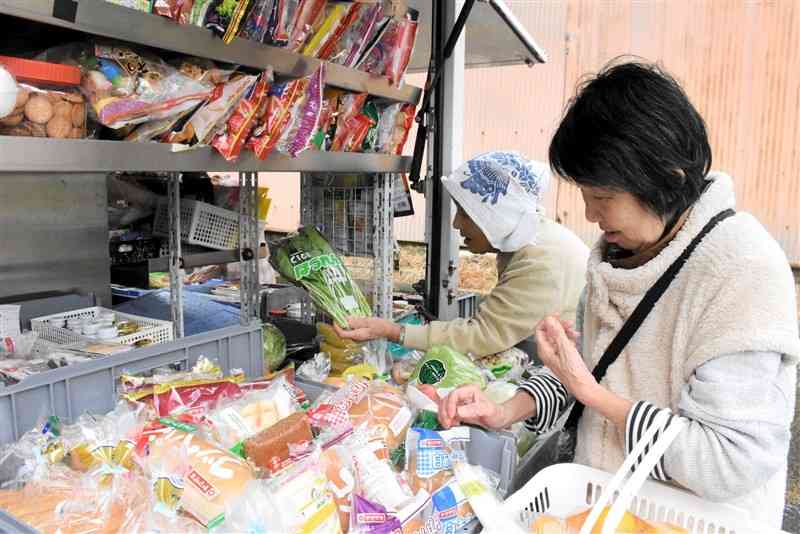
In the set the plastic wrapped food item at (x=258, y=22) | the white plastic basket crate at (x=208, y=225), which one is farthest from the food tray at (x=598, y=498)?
the white plastic basket crate at (x=208, y=225)

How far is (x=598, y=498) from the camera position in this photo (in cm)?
122

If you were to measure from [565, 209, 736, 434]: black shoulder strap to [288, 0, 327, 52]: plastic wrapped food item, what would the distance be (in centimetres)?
119

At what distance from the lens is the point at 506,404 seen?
1.61 metres

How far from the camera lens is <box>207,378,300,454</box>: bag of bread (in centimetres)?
135

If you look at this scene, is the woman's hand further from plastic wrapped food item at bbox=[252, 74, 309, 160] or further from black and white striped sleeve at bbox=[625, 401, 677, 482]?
black and white striped sleeve at bbox=[625, 401, 677, 482]

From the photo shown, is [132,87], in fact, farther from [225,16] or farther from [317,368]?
[317,368]

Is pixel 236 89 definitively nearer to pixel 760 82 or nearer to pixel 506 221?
pixel 506 221

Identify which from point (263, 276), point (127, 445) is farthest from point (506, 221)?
point (263, 276)

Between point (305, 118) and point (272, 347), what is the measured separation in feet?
2.79

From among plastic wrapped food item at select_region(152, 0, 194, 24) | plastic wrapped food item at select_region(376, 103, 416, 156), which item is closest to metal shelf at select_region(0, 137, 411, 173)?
plastic wrapped food item at select_region(152, 0, 194, 24)

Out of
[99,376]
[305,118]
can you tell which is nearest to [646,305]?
[305,118]

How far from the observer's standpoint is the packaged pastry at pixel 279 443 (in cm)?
125

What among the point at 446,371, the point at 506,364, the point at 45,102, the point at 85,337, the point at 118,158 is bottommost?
the point at 506,364

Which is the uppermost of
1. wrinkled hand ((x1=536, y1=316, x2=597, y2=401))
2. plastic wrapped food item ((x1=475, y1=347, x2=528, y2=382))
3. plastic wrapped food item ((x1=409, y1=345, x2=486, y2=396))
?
wrinkled hand ((x1=536, y1=316, x2=597, y2=401))
